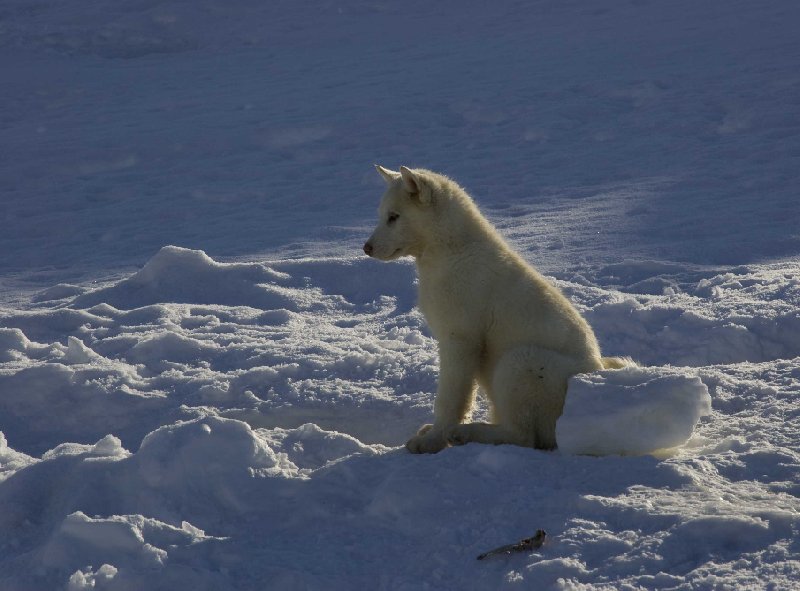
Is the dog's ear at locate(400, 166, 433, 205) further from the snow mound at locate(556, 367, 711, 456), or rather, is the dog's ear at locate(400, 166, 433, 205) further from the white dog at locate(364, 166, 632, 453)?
the snow mound at locate(556, 367, 711, 456)

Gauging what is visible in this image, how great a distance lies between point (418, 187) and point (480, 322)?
0.74 metres

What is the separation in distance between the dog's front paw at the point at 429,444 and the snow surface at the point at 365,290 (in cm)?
13

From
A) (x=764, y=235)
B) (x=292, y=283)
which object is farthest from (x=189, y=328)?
(x=764, y=235)

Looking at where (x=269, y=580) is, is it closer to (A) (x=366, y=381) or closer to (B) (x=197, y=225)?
(A) (x=366, y=381)

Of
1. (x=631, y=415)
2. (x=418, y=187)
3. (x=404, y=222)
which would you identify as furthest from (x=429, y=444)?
(x=418, y=187)

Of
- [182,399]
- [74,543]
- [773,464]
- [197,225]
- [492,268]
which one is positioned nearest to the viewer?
[74,543]

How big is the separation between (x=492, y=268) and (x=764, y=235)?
16.1 ft

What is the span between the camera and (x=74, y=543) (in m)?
3.80

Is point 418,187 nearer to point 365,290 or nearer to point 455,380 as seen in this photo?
point 455,380

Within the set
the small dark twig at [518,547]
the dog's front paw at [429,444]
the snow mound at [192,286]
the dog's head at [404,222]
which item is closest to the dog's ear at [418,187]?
the dog's head at [404,222]

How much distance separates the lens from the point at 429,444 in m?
4.66

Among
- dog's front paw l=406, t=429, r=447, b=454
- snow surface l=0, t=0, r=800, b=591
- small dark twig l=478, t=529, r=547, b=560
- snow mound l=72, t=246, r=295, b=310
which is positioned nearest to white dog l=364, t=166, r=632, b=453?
dog's front paw l=406, t=429, r=447, b=454

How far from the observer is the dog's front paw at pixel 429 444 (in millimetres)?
4664

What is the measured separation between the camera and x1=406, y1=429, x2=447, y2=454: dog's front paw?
184 inches
